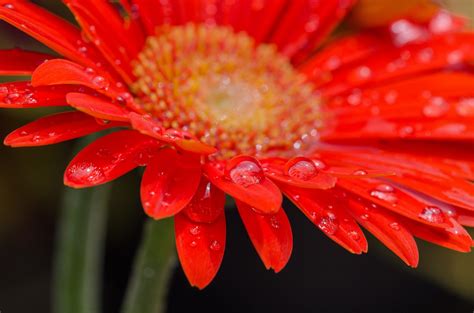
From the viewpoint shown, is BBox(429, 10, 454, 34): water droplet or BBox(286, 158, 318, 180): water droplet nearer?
BBox(286, 158, 318, 180): water droplet

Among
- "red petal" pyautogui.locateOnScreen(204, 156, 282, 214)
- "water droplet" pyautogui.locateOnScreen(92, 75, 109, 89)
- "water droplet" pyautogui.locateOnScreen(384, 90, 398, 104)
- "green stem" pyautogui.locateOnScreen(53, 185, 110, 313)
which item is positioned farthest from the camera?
"water droplet" pyautogui.locateOnScreen(384, 90, 398, 104)

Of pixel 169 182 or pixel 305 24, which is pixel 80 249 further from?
pixel 305 24

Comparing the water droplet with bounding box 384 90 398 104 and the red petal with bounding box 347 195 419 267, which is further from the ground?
the water droplet with bounding box 384 90 398 104

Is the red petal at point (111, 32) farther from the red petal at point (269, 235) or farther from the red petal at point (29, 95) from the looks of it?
the red petal at point (269, 235)


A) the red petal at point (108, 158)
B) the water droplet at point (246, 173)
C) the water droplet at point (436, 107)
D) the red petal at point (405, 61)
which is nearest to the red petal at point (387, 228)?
the water droplet at point (246, 173)

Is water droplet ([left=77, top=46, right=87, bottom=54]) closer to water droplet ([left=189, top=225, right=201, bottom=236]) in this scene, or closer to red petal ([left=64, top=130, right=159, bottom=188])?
red petal ([left=64, top=130, right=159, bottom=188])

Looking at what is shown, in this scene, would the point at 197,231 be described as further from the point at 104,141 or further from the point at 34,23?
the point at 34,23

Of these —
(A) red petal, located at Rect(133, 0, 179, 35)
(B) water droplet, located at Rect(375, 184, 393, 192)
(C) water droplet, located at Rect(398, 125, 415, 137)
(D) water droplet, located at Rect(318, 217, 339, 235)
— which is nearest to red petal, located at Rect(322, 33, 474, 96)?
(C) water droplet, located at Rect(398, 125, 415, 137)
